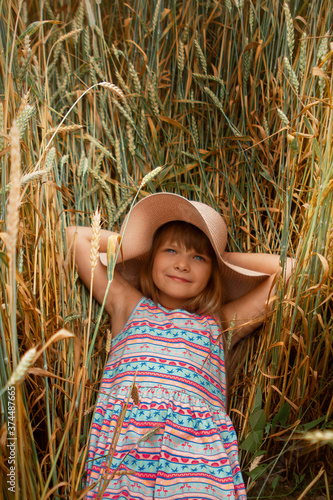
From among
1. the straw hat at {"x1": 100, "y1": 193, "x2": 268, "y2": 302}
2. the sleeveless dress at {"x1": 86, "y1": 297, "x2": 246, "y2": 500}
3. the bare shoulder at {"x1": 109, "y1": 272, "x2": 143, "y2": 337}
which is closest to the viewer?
the sleeveless dress at {"x1": 86, "y1": 297, "x2": 246, "y2": 500}

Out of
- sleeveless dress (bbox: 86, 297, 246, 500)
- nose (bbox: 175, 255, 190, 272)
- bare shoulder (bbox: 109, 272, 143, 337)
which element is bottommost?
sleeveless dress (bbox: 86, 297, 246, 500)

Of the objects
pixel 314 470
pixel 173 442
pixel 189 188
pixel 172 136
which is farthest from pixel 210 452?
pixel 172 136

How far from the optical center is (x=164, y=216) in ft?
4.20

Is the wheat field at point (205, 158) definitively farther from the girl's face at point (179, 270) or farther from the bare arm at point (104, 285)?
the girl's face at point (179, 270)

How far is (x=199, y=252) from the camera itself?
1.26m

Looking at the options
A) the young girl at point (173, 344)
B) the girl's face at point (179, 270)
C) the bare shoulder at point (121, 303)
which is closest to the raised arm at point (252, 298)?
the young girl at point (173, 344)

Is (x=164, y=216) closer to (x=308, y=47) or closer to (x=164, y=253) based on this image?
(x=164, y=253)

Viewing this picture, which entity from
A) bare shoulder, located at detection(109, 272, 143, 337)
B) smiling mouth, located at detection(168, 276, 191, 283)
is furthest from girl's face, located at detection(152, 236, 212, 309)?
bare shoulder, located at detection(109, 272, 143, 337)

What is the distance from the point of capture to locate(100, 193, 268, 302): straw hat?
A: 1.19 meters

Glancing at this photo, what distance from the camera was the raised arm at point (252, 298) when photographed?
124 centimetres

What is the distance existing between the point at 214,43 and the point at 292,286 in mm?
955

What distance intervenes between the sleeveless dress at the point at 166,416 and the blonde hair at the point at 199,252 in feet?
0.14

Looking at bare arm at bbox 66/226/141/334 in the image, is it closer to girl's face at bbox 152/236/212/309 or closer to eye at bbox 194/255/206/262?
girl's face at bbox 152/236/212/309

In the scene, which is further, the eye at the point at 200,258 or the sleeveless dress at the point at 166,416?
the eye at the point at 200,258
